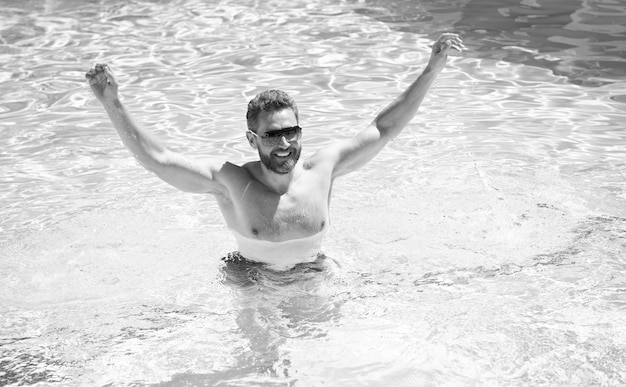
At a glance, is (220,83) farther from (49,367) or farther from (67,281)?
(49,367)

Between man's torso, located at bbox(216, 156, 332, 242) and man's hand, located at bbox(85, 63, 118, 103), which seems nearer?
man's hand, located at bbox(85, 63, 118, 103)

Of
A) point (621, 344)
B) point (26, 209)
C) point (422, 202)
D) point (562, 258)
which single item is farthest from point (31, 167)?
Result: point (621, 344)

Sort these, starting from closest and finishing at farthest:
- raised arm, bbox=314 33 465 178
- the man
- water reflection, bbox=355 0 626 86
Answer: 1. the man
2. raised arm, bbox=314 33 465 178
3. water reflection, bbox=355 0 626 86

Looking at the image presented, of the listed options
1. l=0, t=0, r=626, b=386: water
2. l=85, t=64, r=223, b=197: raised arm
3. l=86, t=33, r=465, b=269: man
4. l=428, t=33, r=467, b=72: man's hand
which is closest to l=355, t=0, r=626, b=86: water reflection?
l=0, t=0, r=626, b=386: water

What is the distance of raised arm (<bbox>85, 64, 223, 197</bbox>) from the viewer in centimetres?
414

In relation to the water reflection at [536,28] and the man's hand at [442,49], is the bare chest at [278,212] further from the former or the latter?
the water reflection at [536,28]

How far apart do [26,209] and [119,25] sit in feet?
16.7

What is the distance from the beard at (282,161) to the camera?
424 cm

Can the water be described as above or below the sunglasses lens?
below

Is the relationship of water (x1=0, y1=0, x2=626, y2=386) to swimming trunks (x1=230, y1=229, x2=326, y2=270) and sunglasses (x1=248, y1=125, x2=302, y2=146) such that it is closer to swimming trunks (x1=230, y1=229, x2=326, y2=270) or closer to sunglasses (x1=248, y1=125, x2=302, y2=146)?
swimming trunks (x1=230, y1=229, x2=326, y2=270)

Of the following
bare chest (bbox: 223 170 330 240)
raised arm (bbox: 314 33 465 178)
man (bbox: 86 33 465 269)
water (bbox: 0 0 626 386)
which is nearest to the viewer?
water (bbox: 0 0 626 386)

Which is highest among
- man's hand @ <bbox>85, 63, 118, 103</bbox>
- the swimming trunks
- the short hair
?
man's hand @ <bbox>85, 63, 118, 103</bbox>

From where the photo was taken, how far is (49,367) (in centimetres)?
402

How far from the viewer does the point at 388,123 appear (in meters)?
4.70
